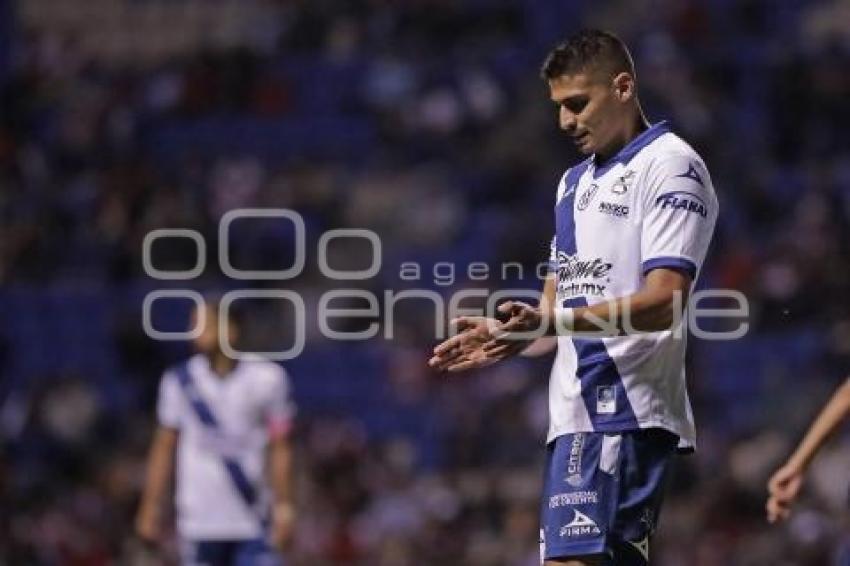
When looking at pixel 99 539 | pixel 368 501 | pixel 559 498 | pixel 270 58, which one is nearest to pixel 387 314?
pixel 368 501

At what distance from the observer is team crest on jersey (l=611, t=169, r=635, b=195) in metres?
5.71

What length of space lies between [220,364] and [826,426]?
4564 mm

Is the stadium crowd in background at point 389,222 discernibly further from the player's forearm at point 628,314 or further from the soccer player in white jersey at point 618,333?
the player's forearm at point 628,314

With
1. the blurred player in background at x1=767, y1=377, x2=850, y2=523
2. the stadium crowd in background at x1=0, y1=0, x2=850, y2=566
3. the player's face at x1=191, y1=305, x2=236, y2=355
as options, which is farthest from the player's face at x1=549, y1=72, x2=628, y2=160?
the stadium crowd in background at x1=0, y1=0, x2=850, y2=566

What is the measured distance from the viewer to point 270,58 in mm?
20672

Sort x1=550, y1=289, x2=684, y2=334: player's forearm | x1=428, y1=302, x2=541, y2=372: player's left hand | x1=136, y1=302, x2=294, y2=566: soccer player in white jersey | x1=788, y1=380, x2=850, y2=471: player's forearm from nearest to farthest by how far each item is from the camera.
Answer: x1=428, y1=302, x2=541, y2=372: player's left hand → x1=550, y1=289, x2=684, y2=334: player's forearm → x1=788, y1=380, x2=850, y2=471: player's forearm → x1=136, y1=302, x2=294, y2=566: soccer player in white jersey

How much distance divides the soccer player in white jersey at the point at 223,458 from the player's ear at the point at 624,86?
15.3 ft

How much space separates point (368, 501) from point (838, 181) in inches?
215

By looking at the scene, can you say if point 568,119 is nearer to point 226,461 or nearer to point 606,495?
point 606,495

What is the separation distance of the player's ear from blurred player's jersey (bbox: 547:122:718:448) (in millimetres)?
136

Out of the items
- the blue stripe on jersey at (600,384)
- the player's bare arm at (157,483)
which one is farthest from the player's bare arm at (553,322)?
the player's bare arm at (157,483)

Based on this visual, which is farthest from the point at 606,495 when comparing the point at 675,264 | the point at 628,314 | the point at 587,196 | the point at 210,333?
the point at 210,333

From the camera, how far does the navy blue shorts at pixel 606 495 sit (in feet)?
18.5

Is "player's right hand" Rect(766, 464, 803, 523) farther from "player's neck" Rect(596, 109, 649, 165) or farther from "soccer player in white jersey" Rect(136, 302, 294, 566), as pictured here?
"soccer player in white jersey" Rect(136, 302, 294, 566)
